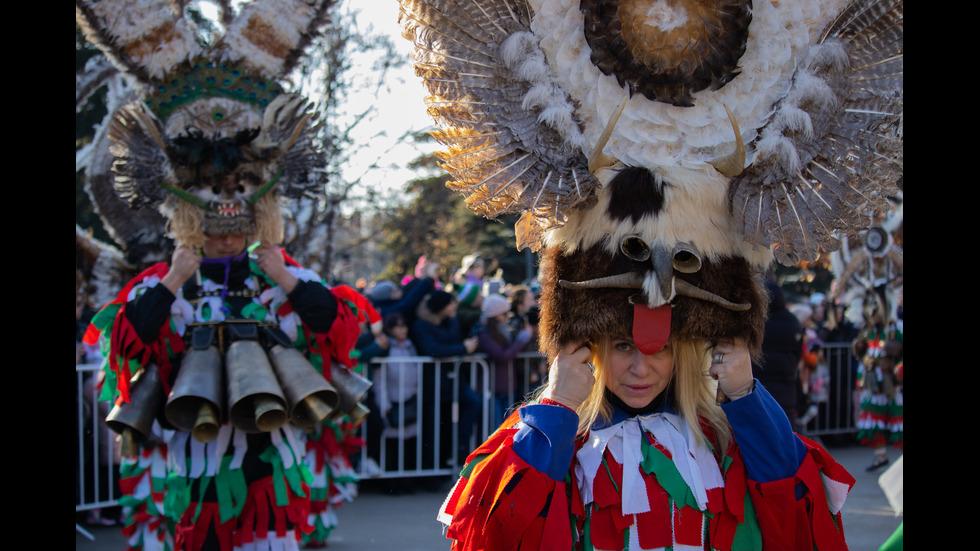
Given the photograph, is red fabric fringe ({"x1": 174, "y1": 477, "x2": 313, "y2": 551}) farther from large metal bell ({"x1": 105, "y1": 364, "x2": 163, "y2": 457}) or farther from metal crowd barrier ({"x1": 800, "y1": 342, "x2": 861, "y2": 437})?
metal crowd barrier ({"x1": 800, "y1": 342, "x2": 861, "y2": 437})

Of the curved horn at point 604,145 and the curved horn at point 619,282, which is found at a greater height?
the curved horn at point 604,145

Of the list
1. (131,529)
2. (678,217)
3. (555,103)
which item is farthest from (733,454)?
(131,529)

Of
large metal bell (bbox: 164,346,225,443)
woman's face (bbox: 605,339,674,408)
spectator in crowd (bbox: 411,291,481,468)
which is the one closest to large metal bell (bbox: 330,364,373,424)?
large metal bell (bbox: 164,346,225,443)

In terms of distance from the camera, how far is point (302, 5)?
5.28 m

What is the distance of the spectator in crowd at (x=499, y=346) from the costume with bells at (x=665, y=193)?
5063mm

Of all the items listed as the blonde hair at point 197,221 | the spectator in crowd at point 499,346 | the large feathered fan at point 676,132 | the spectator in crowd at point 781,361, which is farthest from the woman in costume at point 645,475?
the spectator in crowd at point 499,346

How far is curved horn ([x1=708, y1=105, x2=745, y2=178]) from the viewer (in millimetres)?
2244

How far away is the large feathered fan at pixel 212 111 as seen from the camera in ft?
14.2

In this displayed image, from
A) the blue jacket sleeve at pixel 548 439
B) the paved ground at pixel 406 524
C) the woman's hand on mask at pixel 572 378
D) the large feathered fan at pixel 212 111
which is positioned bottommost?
Result: the paved ground at pixel 406 524

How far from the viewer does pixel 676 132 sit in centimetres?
234

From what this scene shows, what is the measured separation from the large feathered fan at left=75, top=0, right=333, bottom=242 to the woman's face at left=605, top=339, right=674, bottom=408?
2501 millimetres

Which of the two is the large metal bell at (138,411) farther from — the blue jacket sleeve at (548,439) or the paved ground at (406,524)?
the blue jacket sleeve at (548,439)

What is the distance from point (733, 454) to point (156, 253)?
5129 mm
